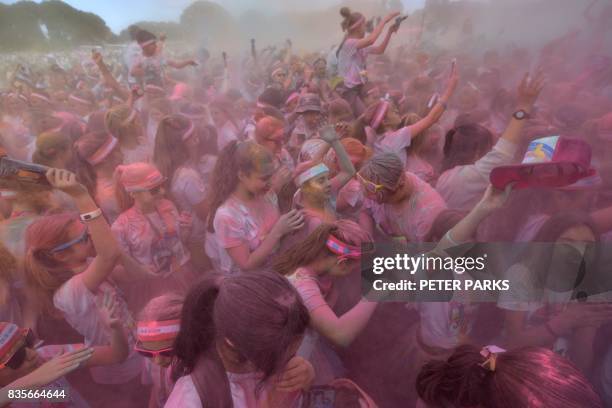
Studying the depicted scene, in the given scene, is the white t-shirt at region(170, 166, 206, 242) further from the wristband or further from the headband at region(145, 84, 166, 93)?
the headband at region(145, 84, 166, 93)

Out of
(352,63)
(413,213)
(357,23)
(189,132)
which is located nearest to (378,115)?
(352,63)

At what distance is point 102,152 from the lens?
57.9 inches

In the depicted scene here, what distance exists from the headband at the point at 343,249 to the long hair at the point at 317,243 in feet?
0.04

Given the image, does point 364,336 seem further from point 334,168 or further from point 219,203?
point 219,203

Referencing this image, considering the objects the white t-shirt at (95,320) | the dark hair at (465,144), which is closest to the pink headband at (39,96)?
the white t-shirt at (95,320)

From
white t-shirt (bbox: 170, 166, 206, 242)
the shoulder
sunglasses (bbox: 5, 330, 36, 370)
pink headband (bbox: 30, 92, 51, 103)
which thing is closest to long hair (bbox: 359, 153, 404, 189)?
white t-shirt (bbox: 170, 166, 206, 242)

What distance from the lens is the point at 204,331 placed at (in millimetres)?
990

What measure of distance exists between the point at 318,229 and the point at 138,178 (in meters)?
0.82

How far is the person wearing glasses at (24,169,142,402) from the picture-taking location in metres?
1.16

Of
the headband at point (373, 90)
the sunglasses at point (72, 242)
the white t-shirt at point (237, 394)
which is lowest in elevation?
the white t-shirt at point (237, 394)

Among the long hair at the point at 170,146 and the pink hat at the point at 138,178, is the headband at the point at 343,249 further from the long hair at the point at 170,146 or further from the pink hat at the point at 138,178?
the long hair at the point at 170,146

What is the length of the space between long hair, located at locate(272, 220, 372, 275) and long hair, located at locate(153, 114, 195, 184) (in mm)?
785

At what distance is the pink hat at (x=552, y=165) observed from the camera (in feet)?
3.04

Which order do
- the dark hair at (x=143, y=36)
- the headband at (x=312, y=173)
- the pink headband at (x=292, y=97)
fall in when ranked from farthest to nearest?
the pink headband at (x=292, y=97), the dark hair at (x=143, y=36), the headband at (x=312, y=173)
